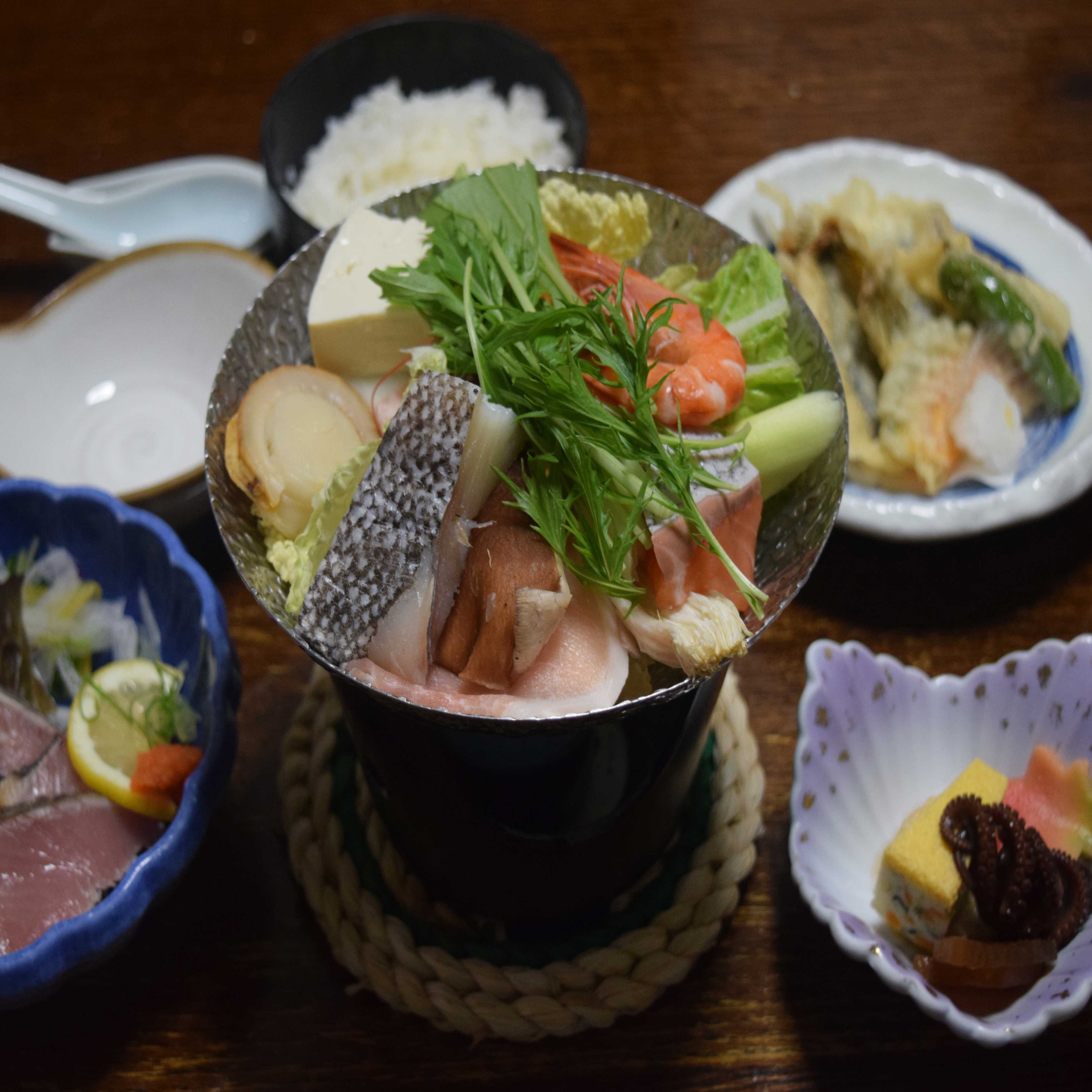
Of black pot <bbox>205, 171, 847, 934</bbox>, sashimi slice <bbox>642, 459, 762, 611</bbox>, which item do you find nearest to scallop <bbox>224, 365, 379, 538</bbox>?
black pot <bbox>205, 171, 847, 934</bbox>

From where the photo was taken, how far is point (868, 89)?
2.16m

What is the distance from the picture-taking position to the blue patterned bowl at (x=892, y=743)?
1.20m

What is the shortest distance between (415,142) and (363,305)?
1077mm

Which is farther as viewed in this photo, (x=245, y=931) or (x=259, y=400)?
(x=245, y=931)

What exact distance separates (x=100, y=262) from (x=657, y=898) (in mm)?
1435

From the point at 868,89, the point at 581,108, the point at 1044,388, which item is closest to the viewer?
the point at 1044,388

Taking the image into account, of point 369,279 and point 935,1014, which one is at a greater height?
point 369,279

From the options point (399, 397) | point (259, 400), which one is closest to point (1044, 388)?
point (399, 397)

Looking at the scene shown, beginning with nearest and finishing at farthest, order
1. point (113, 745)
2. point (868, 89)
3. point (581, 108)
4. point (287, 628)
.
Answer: point (287, 628) → point (113, 745) → point (581, 108) → point (868, 89)

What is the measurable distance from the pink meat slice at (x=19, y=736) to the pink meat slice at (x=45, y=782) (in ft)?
0.04

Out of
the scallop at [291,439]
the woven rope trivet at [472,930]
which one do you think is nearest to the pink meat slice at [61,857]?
the woven rope trivet at [472,930]

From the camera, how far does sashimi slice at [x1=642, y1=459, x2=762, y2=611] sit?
2.77ft

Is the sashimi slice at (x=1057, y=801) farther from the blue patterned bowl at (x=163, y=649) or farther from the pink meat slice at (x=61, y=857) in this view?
the pink meat slice at (x=61, y=857)

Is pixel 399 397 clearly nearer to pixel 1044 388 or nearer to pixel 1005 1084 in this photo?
pixel 1005 1084
